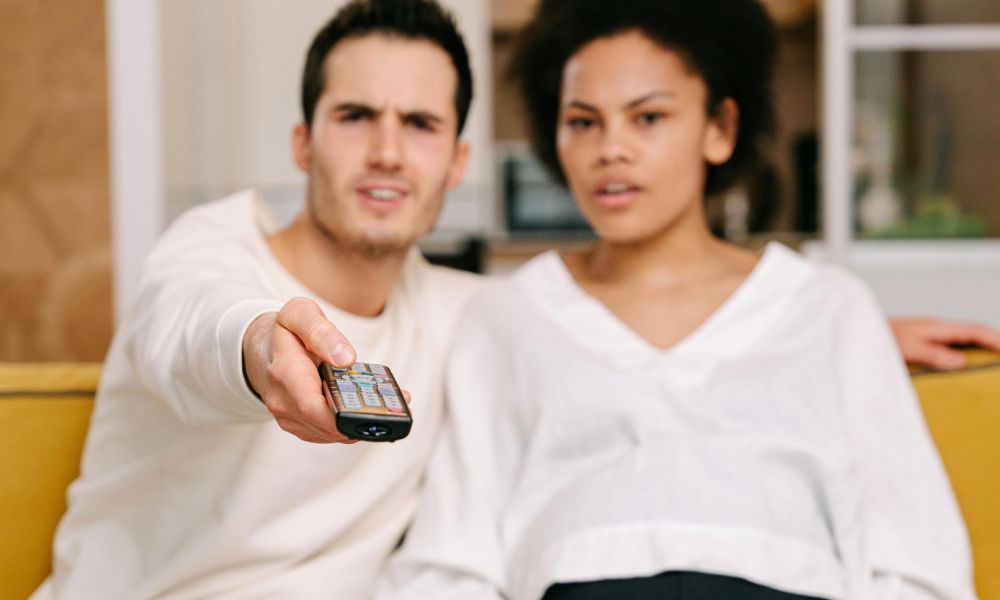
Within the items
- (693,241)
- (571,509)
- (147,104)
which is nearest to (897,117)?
(693,241)

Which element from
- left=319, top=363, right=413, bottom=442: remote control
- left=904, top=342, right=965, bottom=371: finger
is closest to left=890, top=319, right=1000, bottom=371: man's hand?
left=904, top=342, right=965, bottom=371: finger

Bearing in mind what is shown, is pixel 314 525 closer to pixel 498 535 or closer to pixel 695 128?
pixel 498 535

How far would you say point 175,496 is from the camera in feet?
3.98

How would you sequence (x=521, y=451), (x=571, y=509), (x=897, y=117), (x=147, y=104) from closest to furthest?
(x=571, y=509)
(x=521, y=451)
(x=147, y=104)
(x=897, y=117)

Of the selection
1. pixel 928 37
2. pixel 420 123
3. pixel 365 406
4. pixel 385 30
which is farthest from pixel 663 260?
pixel 928 37

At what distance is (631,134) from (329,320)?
502 mm

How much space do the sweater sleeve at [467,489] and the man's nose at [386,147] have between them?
9.5 inches

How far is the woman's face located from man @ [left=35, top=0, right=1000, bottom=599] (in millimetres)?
175

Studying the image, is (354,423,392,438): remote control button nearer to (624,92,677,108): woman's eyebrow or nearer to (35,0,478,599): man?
(35,0,478,599): man

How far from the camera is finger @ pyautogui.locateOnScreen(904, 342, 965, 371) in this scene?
1.42 metres

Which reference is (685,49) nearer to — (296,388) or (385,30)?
(385,30)

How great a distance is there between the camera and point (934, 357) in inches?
56.2

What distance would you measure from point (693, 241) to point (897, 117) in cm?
189

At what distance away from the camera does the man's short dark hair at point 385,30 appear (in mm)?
1355
